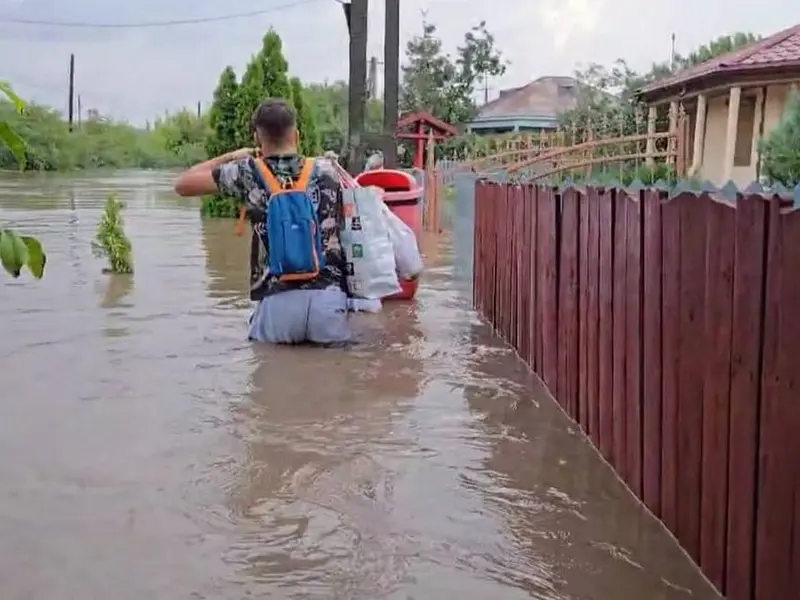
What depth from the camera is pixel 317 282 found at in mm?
7332

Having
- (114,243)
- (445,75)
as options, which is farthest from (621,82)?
(114,243)

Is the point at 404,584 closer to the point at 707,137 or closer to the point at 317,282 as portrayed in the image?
the point at 317,282

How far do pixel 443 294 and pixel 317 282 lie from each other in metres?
3.06

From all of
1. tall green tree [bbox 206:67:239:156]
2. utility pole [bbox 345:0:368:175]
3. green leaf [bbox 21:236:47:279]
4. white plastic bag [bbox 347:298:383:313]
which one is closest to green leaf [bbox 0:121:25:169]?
green leaf [bbox 21:236:47:279]

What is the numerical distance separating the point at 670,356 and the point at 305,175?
149 inches

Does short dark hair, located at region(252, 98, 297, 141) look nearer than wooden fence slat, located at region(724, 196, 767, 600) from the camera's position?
No

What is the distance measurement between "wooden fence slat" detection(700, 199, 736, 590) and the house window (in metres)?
19.2

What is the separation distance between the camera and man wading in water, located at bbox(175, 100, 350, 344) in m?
7.08

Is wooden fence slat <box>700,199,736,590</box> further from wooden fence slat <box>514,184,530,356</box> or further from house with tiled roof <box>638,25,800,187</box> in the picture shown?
house with tiled roof <box>638,25,800,187</box>

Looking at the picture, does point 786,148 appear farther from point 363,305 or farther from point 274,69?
point 274,69

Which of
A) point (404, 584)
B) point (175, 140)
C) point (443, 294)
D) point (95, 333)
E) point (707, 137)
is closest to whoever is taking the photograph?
point (404, 584)

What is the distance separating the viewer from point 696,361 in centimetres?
356

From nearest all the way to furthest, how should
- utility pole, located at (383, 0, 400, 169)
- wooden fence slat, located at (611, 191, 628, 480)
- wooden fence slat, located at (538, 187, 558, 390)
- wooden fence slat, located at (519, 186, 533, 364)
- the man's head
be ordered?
wooden fence slat, located at (611, 191, 628, 480), wooden fence slat, located at (538, 187, 558, 390), wooden fence slat, located at (519, 186, 533, 364), the man's head, utility pole, located at (383, 0, 400, 169)

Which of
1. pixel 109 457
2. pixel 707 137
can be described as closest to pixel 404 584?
pixel 109 457
